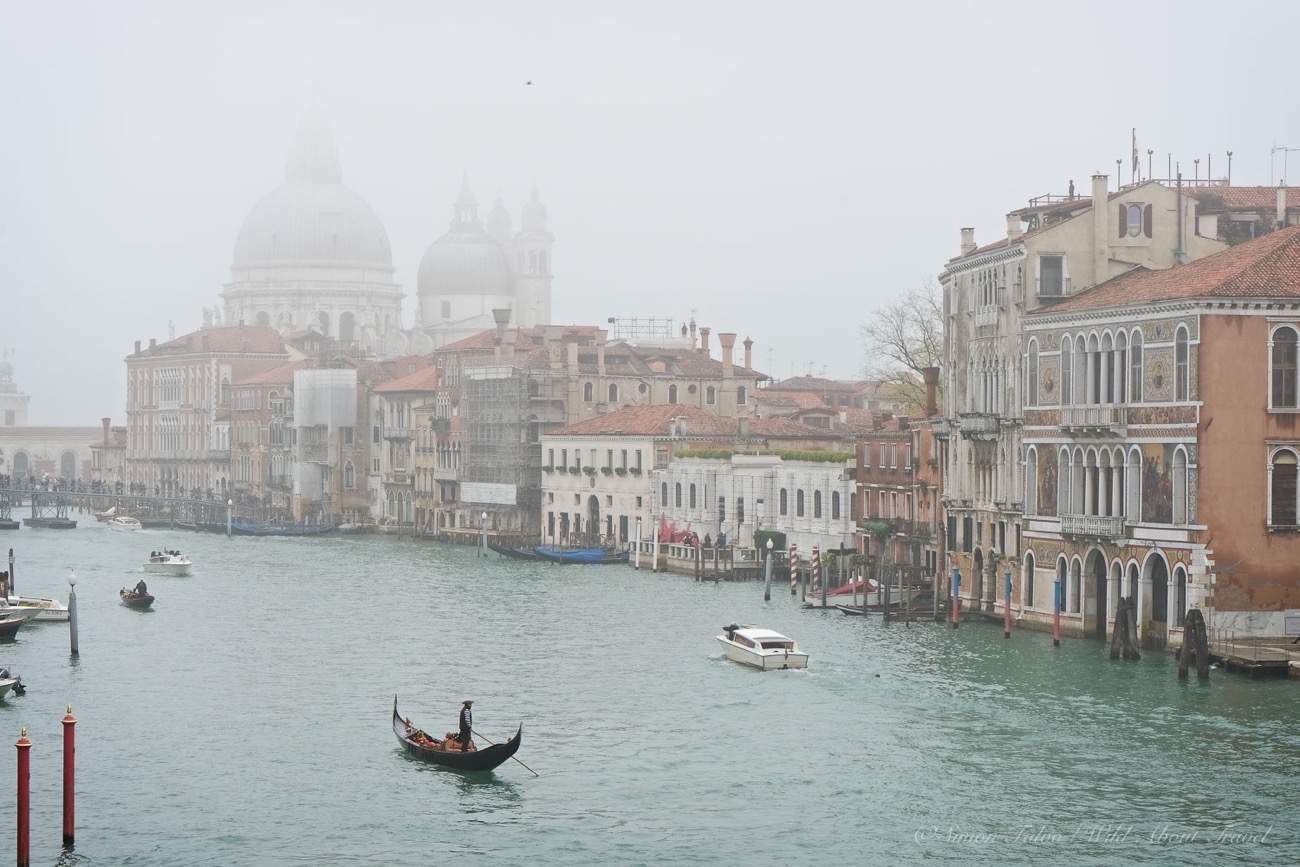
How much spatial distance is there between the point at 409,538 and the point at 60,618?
43.7 m

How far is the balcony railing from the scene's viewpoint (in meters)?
42.1

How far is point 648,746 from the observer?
3284cm

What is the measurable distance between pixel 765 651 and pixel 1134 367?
803cm

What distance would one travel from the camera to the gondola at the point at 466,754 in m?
30.4

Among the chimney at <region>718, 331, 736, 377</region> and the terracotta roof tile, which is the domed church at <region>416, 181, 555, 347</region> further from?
the terracotta roof tile

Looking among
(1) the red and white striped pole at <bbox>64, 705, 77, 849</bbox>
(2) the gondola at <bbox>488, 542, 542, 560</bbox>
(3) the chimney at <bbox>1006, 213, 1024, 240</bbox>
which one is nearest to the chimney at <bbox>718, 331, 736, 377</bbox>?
(2) the gondola at <bbox>488, 542, 542, 560</bbox>

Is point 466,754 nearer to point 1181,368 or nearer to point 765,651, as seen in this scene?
point 765,651

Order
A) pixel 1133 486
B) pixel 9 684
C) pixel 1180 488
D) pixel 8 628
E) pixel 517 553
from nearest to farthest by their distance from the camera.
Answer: pixel 9 684 < pixel 1180 488 < pixel 1133 486 < pixel 8 628 < pixel 517 553

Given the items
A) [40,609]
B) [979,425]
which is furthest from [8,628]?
[979,425]

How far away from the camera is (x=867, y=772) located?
3089cm

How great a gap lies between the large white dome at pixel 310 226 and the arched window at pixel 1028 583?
342 feet

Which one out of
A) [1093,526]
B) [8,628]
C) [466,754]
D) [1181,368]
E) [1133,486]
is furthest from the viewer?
[8,628]

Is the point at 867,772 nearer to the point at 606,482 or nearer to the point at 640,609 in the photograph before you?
the point at 640,609

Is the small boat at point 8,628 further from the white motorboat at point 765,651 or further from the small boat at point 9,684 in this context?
the white motorboat at point 765,651
